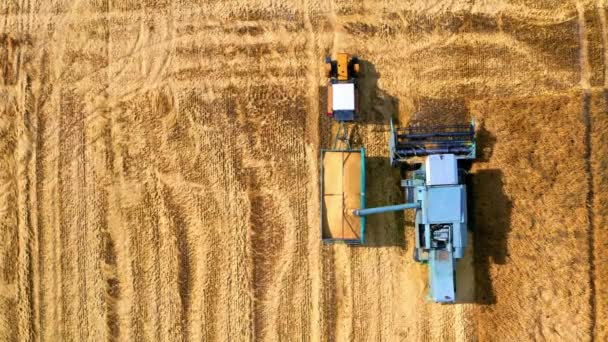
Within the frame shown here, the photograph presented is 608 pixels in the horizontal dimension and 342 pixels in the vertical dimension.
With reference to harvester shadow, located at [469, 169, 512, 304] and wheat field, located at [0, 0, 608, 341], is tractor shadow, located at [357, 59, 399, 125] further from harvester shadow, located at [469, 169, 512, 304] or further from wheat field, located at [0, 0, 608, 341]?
harvester shadow, located at [469, 169, 512, 304]

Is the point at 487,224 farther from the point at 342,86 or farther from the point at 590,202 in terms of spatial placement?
the point at 342,86

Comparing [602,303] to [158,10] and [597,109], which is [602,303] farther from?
[158,10]

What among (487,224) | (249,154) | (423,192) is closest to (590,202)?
(487,224)

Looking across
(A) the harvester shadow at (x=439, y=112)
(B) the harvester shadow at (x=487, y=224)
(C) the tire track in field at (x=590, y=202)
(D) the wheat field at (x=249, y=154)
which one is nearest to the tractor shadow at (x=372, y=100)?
(D) the wheat field at (x=249, y=154)

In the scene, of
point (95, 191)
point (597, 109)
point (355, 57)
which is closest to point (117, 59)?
point (95, 191)

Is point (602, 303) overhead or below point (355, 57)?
below

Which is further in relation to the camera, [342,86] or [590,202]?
[342,86]

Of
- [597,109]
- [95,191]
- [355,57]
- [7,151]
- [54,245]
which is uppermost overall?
[355,57]

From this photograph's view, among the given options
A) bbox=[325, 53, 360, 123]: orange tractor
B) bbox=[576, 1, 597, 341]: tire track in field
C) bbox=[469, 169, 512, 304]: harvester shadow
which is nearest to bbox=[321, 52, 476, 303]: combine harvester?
bbox=[325, 53, 360, 123]: orange tractor
